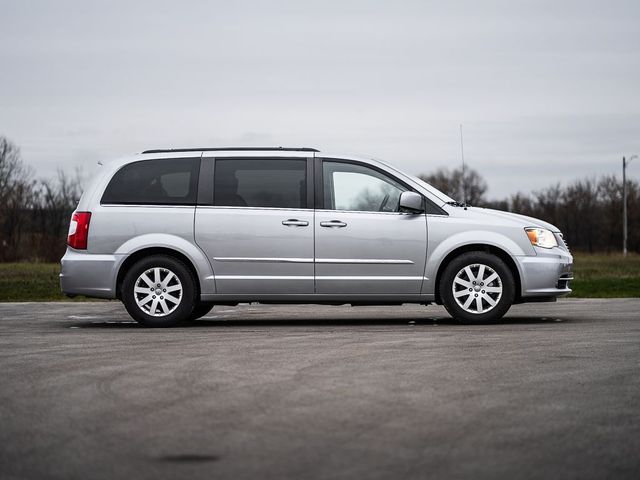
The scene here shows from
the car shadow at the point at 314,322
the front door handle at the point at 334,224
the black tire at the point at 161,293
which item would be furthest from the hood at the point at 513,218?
the black tire at the point at 161,293

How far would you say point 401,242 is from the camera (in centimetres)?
1225

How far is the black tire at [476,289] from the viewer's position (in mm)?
12211

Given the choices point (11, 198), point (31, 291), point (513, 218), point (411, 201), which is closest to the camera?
point (411, 201)

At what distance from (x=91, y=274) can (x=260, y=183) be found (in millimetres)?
2160

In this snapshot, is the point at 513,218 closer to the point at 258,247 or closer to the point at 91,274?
the point at 258,247

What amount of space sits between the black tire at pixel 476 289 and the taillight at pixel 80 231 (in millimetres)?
4042

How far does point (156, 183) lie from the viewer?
41.2 ft

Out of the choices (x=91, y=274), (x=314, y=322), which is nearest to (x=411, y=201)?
(x=314, y=322)

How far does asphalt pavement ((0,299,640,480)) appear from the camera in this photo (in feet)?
15.9

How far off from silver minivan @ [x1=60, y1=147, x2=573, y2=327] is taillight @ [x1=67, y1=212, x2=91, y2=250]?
0.05 ft

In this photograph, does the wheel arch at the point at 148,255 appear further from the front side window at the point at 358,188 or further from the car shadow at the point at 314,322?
the front side window at the point at 358,188

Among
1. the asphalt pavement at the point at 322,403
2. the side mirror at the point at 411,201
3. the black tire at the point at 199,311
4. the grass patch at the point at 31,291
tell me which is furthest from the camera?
the grass patch at the point at 31,291

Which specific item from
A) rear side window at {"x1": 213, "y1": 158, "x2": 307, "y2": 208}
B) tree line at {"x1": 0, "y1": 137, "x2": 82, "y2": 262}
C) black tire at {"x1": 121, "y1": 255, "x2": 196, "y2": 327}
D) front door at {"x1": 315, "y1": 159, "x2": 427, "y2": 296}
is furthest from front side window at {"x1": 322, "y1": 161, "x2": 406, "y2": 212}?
tree line at {"x1": 0, "y1": 137, "x2": 82, "y2": 262}

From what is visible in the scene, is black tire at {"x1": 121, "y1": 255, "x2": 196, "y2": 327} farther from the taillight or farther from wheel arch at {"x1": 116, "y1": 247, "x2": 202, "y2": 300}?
the taillight
